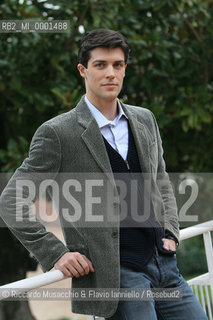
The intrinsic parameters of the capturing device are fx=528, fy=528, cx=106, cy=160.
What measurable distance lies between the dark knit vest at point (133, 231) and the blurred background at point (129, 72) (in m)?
1.54

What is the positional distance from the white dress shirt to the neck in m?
0.01

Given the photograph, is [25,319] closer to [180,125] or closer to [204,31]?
[180,125]

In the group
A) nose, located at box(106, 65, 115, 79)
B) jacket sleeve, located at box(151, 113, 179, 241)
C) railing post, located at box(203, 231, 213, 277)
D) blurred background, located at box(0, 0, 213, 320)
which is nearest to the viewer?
nose, located at box(106, 65, 115, 79)

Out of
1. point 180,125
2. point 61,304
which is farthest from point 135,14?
point 61,304

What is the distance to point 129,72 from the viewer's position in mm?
3898

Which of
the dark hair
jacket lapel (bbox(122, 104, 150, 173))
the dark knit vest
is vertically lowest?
the dark knit vest

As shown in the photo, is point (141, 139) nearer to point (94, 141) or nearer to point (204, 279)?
point (94, 141)

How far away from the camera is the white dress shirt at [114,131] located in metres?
1.72

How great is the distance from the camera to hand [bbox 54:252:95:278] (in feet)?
5.20

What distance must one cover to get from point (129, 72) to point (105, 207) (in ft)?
7.84

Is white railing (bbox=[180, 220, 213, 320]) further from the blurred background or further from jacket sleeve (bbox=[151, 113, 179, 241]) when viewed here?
the blurred background

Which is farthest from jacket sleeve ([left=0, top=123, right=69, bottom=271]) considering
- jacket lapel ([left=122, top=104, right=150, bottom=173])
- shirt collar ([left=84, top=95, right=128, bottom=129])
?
jacket lapel ([left=122, top=104, right=150, bottom=173])

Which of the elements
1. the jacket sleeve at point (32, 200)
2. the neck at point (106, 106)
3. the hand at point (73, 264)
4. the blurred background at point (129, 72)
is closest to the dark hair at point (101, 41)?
the neck at point (106, 106)

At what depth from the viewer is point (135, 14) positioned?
375cm
